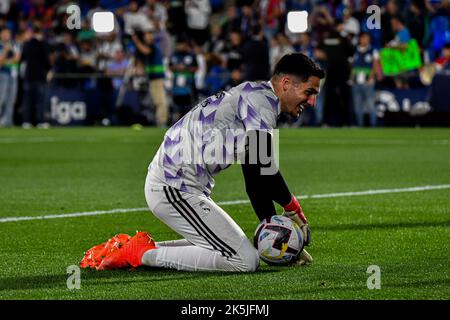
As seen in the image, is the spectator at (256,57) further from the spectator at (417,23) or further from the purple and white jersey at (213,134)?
the purple and white jersey at (213,134)

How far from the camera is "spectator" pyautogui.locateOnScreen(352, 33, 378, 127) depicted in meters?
28.0

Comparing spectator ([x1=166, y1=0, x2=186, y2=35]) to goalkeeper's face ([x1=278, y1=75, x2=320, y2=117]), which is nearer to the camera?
goalkeeper's face ([x1=278, y1=75, x2=320, y2=117])

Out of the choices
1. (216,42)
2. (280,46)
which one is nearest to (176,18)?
(216,42)

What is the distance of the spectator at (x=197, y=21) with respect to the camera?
32.5 meters

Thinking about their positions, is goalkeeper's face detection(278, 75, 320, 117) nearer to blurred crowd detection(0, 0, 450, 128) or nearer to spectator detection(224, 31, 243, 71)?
blurred crowd detection(0, 0, 450, 128)

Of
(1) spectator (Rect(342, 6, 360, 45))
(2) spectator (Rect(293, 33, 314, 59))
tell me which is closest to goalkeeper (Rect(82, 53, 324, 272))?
(2) spectator (Rect(293, 33, 314, 59))

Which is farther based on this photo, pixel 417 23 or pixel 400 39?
pixel 417 23

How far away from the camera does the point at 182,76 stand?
98.1 feet

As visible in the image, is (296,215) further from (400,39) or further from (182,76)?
(182,76)

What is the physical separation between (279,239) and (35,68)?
21329 mm

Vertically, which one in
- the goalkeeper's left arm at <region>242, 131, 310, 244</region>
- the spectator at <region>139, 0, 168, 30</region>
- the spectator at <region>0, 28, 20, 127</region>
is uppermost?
the goalkeeper's left arm at <region>242, 131, 310, 244</region>

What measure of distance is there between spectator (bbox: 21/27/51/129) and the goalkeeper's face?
21.2 meters
